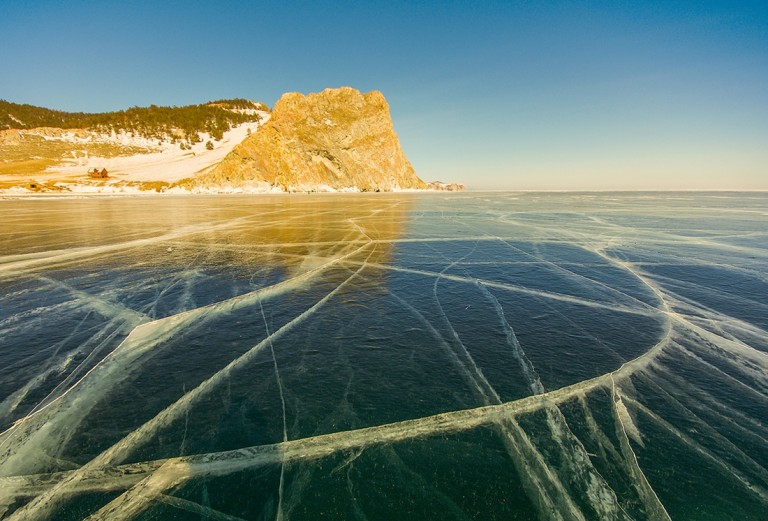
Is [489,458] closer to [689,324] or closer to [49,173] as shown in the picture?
[689,324]

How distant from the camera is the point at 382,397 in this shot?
4020mm

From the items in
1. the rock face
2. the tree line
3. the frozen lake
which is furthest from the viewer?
the tree line

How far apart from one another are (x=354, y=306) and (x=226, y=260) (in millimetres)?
6056

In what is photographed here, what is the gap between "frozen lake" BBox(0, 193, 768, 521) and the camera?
283 cm

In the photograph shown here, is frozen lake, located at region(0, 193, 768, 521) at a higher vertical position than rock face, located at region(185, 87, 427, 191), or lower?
lower

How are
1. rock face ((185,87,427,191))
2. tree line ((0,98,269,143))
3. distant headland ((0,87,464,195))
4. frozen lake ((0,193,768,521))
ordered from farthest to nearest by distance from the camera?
1. tree line ((0,98,269,143))
2. rock face ((185,87,427,191))
3. distant headland ((0,87,464,195))
4. frozen lake ((0,193,768,521))

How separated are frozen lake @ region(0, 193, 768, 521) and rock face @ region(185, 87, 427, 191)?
6322cm

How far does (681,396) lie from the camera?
410 centimetres

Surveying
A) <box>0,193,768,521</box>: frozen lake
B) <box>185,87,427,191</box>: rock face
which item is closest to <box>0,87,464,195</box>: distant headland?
<box>185,87,427,191</box>: rock face

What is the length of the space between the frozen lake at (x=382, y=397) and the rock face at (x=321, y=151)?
6322 cm

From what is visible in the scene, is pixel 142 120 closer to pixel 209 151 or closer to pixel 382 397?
pixel 209 151

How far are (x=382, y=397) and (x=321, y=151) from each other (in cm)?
7504

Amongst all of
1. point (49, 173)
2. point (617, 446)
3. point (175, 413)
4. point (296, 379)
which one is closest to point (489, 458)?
point (617, 446)

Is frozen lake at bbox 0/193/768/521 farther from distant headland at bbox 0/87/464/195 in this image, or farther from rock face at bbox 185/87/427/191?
distant headland at bbox 0/87/464/195
